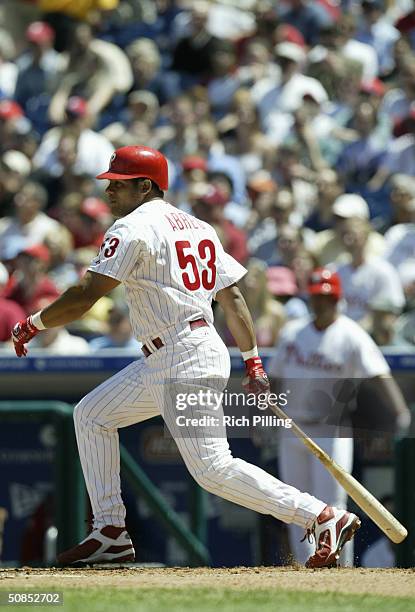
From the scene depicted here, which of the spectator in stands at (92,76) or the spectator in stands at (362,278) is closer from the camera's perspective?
the spectator in stands at (362,278)

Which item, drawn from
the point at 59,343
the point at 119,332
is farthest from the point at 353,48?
the point at 59,343

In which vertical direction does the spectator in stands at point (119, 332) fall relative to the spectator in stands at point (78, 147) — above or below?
below

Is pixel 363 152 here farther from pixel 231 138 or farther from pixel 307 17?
pixel 307 17

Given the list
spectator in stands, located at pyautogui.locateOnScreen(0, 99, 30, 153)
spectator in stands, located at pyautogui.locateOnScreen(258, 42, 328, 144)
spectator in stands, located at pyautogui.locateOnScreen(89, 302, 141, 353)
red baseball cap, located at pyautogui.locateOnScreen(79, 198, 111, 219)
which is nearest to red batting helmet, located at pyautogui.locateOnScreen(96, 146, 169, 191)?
spectator in stands, located at pyautogui.locateOnScreen(89, 302, 141, 353)

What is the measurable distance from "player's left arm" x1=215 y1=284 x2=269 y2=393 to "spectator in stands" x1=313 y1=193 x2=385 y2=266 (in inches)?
146

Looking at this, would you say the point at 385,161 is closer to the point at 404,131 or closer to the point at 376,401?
the point at 404,131

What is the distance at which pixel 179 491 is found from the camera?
27.5 ft

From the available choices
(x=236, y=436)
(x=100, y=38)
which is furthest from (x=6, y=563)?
(x=100, y=38)

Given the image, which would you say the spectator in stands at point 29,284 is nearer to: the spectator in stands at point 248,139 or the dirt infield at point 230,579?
the spectator in stands at point 248,139

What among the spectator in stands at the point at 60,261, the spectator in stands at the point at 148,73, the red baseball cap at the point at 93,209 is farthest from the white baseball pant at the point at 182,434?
the spectator in stands at the point at 148,73

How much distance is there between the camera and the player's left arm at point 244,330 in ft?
19.5

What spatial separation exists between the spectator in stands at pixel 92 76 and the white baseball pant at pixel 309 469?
200 inches

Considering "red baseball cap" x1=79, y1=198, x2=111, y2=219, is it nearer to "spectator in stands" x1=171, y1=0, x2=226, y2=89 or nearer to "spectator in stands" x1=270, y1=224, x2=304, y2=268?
"spectator in stands" x1=270, y1=224, x2=304, y2=268

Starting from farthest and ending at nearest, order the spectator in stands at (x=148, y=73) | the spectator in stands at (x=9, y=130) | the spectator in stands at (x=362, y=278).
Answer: the spectator in stands at (x=148, y=73) < the spectator in stands at (x=9, y=130) < the spectator in stands at (x=362, y=278)
